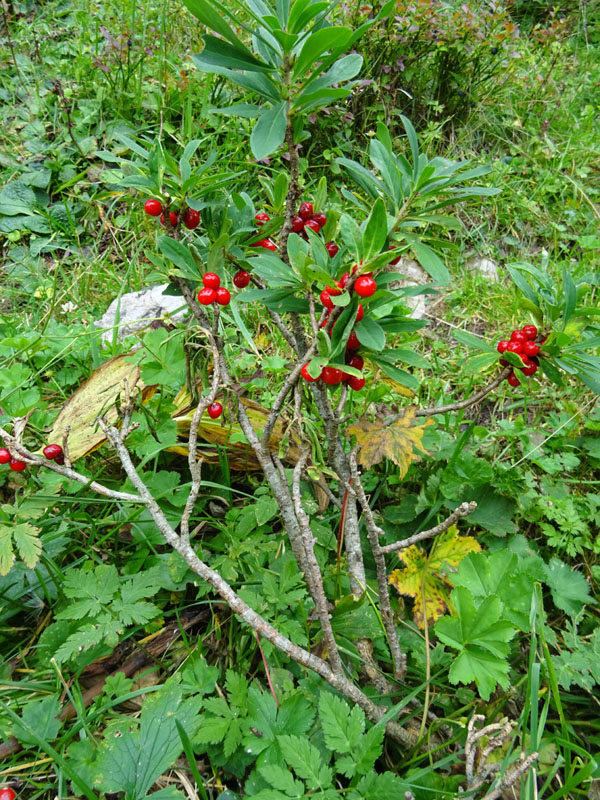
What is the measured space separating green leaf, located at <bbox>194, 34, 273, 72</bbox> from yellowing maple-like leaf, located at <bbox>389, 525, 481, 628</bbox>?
4.09 feet

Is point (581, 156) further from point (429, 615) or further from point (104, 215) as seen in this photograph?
point (429, 615)

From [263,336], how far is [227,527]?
1.22 m

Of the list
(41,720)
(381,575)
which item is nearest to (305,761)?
(381,575)

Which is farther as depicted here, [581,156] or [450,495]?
[581,156]

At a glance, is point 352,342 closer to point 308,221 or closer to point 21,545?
point 308,221

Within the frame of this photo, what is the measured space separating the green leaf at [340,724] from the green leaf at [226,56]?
131 centimetres

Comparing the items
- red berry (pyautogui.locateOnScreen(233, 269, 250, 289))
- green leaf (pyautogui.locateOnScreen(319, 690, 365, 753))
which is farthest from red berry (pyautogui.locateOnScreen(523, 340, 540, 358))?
green leaf (pyautogui.locateOnScreen(319, 690, 365, 753))

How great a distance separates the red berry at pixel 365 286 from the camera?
3.20 feet

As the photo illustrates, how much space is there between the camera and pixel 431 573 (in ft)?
4.92

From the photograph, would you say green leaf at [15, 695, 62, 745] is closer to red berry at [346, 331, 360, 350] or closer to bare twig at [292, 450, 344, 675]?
bare twig at [292, 450, 344, 675]

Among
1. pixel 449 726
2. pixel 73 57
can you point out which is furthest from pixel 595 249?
pixel 73 57

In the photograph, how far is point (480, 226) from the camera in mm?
3381

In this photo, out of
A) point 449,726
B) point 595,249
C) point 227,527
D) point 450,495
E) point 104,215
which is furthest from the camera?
point 104,215

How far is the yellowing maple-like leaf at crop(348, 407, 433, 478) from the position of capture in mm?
1502
